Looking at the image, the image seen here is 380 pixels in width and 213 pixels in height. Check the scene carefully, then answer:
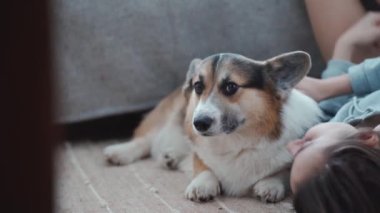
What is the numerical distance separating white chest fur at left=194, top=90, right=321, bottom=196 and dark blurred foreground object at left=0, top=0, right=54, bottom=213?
1.02 m

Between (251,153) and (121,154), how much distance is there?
500mm

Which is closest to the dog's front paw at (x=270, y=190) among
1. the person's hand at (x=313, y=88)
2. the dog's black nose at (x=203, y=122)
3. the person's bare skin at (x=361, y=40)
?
the dog's black nose at (x=203, y=122)

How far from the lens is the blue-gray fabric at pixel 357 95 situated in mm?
1433

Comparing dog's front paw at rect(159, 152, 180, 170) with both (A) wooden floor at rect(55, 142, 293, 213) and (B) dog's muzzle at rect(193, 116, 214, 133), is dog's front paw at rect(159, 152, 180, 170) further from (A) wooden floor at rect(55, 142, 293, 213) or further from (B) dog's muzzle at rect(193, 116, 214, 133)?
(B) dog's muzzle at rect(193, 116, 214, 133)

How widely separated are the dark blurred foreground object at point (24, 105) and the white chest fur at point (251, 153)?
3.35ft

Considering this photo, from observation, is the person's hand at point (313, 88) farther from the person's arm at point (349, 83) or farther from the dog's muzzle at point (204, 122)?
the dog's muzzle at point (204, 122)

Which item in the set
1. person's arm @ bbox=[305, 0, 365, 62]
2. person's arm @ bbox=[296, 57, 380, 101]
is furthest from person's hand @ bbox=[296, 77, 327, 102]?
person's arm @ bbox=[305, 0, 365, 62]

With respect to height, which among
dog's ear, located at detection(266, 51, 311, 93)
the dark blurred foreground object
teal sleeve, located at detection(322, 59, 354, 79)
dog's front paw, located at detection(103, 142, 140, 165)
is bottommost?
dog's front paw, located at detection(103, 142, 140, 165)

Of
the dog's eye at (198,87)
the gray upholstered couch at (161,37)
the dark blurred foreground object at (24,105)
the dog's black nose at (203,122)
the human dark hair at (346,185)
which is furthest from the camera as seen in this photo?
the gray upholstered couch at (161,37)

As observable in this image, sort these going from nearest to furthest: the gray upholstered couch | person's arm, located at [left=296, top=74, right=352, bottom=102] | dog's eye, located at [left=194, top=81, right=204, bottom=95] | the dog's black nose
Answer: the dog's black nose → dog's eye, located at [left=194, top=81, right=204, bottom=95] → person's arm, located at [left=296, top=74, right=352, bottom=102] → the gray upholstered couch

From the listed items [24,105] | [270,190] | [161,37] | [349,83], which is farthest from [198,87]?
[24,105]

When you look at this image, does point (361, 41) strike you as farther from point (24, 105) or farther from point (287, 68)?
point (24, 105)

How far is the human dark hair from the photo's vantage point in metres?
1.03

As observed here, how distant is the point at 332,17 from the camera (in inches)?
73.6
